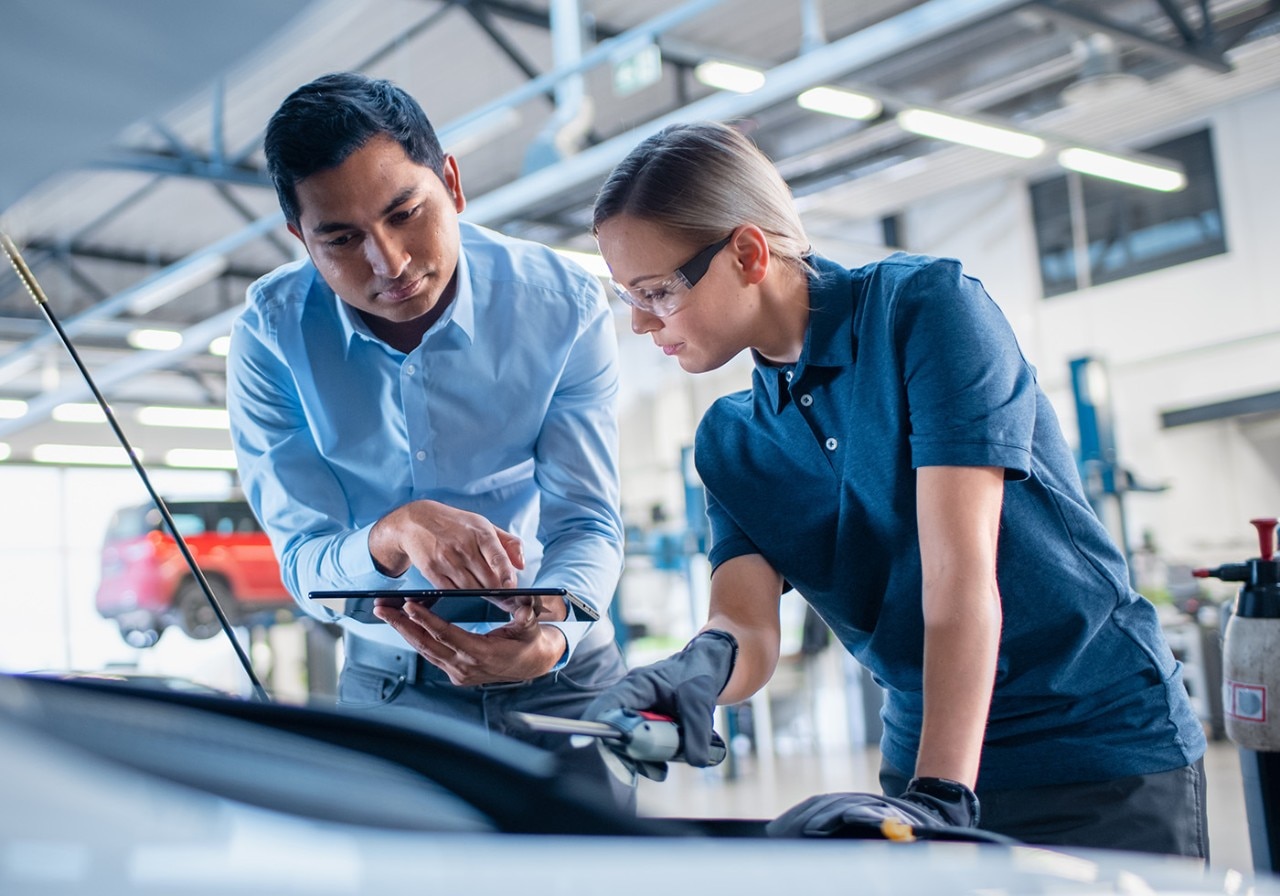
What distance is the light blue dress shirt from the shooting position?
1.59 metres

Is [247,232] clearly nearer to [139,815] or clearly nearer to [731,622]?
[731,622]

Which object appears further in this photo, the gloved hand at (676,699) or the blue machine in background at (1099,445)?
the blue machine in background at (1099,445)

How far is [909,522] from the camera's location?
3.76ft

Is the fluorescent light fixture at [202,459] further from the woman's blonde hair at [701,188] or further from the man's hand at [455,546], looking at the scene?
the woman's blonde hair at [701,188]

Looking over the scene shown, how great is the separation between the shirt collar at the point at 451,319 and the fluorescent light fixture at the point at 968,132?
18.1 feet

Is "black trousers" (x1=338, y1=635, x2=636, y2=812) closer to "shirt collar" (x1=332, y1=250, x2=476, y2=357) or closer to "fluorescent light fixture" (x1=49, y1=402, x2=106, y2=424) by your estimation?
"shirt collar" (x1=332, y1=250, x2=476, y2=357)

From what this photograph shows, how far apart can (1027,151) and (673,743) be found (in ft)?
24.4

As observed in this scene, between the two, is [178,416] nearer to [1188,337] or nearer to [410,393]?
[1188,337]

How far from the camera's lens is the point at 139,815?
45cm

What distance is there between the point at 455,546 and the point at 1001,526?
0.59 meters

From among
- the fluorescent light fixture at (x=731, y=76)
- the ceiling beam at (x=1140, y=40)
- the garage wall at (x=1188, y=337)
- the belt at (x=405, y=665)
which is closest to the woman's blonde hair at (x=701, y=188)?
the belt at (x=405, y=665)

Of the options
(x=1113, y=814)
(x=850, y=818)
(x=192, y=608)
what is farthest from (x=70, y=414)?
(x=850, y=818)

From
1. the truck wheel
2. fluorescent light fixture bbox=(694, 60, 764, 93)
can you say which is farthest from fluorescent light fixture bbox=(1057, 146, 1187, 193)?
the truck wheel

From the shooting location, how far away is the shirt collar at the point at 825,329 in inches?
46.9
